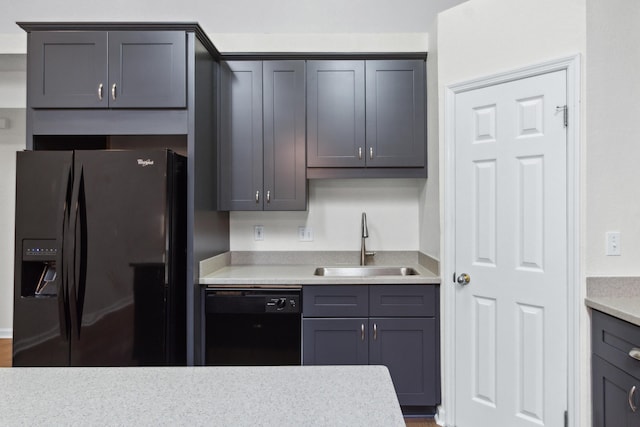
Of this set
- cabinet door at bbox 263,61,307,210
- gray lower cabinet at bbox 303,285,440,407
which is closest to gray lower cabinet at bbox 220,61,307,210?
cabinet door at bbox 263,61,307,210

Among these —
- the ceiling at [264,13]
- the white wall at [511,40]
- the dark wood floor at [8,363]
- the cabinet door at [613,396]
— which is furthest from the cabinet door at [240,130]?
the cabinet door at [613,396]

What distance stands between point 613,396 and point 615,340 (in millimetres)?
247

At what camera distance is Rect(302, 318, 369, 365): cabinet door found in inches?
96.0

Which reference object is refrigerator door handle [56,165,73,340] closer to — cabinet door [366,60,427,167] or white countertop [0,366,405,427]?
white countertop [0,366,405,427]

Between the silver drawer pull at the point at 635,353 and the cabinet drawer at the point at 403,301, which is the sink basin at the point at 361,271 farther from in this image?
the silver drawer pull at the point at 635,353

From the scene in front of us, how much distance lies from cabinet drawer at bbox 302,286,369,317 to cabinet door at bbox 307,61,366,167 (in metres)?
0.89

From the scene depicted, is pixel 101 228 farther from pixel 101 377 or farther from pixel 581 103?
pixel 581 103

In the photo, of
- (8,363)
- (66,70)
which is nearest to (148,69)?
(66,70)

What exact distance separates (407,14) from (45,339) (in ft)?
11.0

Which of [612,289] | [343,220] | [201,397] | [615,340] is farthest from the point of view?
[343,220]

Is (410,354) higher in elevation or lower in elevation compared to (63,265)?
lower

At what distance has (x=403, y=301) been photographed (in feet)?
8.01

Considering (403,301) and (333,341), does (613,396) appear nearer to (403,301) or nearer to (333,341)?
(403,301)

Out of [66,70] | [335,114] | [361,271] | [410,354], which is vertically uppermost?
[66,70]
